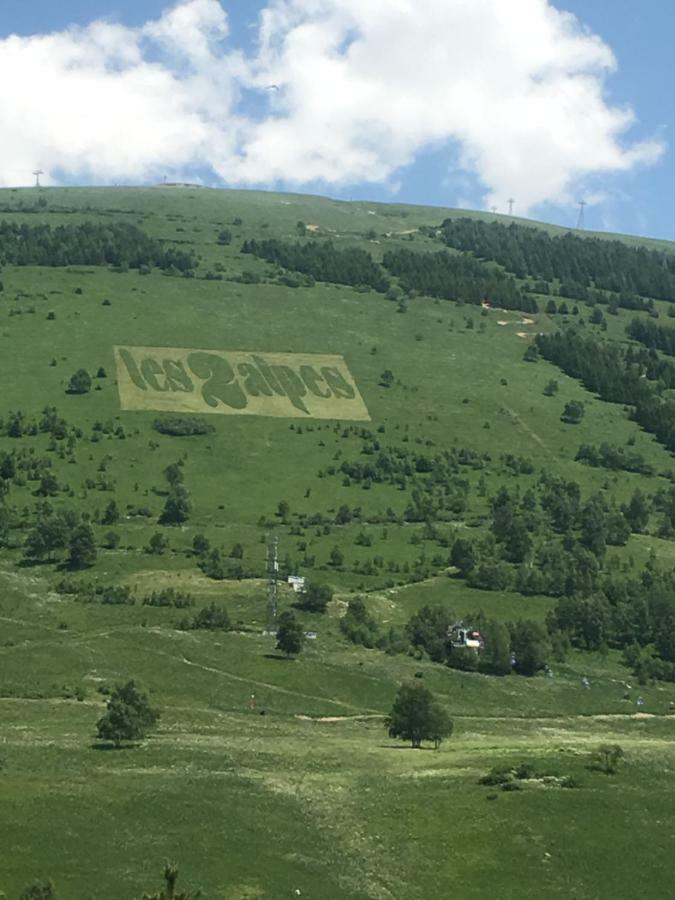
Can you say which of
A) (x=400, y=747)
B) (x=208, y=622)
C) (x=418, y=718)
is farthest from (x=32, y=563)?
(x=418, y=718)

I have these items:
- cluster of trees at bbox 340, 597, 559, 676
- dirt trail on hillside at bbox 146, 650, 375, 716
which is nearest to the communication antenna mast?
cluster of trees at bbox 340, 597, 559, 676

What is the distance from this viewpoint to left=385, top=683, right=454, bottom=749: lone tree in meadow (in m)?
106

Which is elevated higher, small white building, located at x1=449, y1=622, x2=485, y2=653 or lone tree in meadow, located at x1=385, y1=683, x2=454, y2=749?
small white building, located at x1=449, y1=622, x2=485, y2=653

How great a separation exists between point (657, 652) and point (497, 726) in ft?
183

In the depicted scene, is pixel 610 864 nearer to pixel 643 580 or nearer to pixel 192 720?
pixel 192 720

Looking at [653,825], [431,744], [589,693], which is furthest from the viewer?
[589,693]

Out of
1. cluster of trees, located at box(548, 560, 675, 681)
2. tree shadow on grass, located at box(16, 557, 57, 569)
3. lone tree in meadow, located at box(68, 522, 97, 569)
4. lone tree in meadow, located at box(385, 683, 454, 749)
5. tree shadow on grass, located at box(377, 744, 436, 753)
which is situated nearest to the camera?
tree shadow on grass, located at box(377, 744, 436, 753)

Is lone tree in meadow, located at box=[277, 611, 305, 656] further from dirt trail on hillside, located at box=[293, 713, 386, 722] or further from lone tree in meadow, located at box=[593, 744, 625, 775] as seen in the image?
lone tree in meadow, located at box=[593, 744, 625, 775]

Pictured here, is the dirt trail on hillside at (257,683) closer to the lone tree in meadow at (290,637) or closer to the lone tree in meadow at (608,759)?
the lone tree in meadow at (290,637)

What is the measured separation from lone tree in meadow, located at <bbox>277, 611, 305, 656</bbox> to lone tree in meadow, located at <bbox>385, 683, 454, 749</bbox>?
41801 mm

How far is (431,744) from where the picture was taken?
111125mm

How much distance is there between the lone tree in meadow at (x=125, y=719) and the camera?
9757 centimetres

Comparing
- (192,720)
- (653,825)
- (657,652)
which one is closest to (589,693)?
(657,652)

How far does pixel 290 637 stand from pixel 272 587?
2882 centimetres
